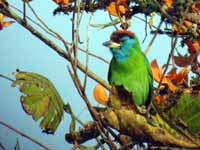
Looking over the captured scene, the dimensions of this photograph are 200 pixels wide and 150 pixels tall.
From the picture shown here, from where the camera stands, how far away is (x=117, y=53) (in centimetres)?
212

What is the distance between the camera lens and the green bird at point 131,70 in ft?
6.22

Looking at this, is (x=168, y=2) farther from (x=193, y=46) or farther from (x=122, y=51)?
(x=122, y=51)

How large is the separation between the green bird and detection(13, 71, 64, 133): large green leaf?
1.08m

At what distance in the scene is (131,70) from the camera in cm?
208

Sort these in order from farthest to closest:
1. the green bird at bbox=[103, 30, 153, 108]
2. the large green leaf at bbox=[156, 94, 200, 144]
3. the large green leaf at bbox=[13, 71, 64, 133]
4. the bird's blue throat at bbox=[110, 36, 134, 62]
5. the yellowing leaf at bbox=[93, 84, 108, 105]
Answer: the bird's blue throat at bbox=[110, 36, 134, 62], the green bird at bbox=[103, 30, 153, 108], the yellowing leaf at bbox=[93, 84, 108, 105], the large green leaf at bbox=[13, 71, 64, 133], the large green leaf at bbox=[156, 94, 200, 144]

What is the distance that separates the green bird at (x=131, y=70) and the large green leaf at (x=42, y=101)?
1078 mm

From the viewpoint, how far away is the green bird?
1895 mm

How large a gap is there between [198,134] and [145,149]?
0.11 meters

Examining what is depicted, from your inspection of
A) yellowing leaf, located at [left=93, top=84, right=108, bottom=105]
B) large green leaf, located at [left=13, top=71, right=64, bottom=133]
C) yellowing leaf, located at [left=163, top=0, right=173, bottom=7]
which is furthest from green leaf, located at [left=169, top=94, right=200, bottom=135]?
yellowing leaf, located at [left=163, top=0, right=173, bottom=7]

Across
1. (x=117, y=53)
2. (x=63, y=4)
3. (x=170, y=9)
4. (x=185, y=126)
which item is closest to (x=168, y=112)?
(x=185, y=126)

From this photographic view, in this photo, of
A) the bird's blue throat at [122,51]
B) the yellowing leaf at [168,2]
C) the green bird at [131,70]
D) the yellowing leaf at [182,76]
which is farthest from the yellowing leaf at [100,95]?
the bird's blue throat at [122,51]

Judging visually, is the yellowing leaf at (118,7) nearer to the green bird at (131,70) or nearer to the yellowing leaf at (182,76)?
the yellowing leaf at (182,76)

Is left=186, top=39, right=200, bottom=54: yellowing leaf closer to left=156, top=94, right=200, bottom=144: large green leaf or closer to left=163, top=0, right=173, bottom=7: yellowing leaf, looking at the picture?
left=163, top=0, right=173, bottom=7: yellowing leaf

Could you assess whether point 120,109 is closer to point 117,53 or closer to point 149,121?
point 149,121
